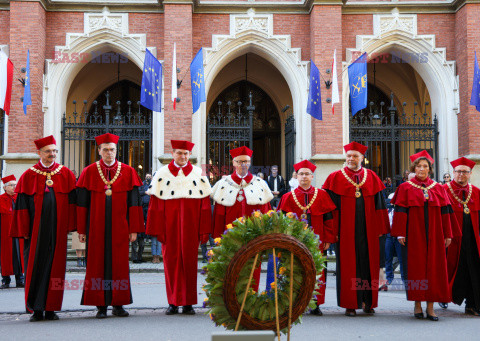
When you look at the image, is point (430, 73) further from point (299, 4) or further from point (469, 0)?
point (299, 4)

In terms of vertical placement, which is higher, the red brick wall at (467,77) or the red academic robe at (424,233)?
the red brick wall at (467,77)

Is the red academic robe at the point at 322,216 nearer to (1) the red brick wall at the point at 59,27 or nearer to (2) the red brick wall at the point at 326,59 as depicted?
(2) the red brick wall at the point at 326,59

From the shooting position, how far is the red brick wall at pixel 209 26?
1524 cm

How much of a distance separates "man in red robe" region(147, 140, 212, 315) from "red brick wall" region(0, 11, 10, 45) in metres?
10.9

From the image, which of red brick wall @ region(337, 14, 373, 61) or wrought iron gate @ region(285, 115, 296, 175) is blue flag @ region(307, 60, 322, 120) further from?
red brick wall @ region(337, 14, 373, 61)

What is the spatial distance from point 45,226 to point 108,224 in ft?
2.30

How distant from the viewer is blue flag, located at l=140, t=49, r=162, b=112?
12.8 meters

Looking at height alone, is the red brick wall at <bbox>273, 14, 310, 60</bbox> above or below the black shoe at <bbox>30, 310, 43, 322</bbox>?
above

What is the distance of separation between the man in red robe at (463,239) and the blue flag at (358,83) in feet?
21.5

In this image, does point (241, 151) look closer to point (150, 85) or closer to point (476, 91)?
point (150, 85)

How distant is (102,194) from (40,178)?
0.73 meters

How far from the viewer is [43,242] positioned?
583 cm

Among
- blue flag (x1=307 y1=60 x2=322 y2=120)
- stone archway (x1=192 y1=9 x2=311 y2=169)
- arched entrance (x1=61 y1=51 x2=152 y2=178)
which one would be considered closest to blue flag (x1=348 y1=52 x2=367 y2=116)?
blue flag (x1=307 y1=60 x2=322 y2=120)

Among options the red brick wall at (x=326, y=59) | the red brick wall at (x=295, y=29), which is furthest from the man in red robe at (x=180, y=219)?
the red brick wall at (x=295, y=29)
